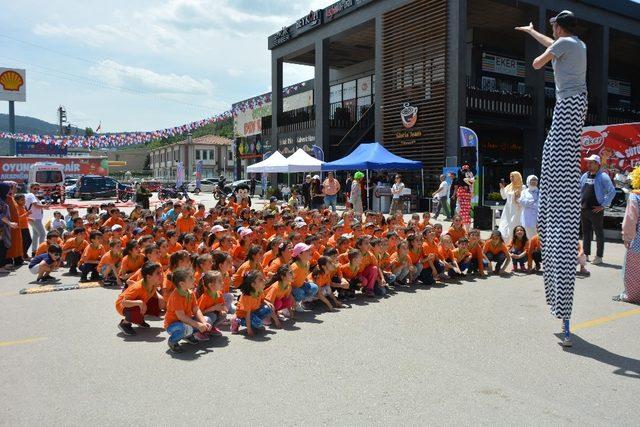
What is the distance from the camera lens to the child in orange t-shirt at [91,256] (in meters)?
8.28

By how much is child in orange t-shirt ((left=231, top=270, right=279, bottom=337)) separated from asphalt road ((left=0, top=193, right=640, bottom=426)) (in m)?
0.18

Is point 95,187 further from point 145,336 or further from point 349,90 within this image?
point 145,336

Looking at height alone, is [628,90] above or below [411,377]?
above

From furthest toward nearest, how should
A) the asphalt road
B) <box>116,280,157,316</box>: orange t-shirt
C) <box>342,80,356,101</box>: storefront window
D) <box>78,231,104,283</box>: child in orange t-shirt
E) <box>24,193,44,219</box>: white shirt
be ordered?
<box>342,80,356,101</box>: storefront window
<box>24,193,44,219</box>: white shirt
<box>78,231,104,283</box>: child in orange t-shirt
<box>116,280,157,316</box>: orange t-shirt
the asphalt road

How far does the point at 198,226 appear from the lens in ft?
30.3

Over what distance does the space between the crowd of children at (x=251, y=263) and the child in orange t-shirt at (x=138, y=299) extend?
0.01 meters

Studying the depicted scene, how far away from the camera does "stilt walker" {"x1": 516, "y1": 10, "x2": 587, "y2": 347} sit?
5.00 metres

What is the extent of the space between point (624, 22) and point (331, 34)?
14.1m

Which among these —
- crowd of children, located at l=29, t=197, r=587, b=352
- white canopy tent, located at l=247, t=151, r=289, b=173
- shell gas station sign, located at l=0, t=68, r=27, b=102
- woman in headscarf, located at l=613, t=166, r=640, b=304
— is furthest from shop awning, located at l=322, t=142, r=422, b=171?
shell gas station sign, located at l=0, t=68, r=27, b=102

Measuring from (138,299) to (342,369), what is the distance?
8.42 feet

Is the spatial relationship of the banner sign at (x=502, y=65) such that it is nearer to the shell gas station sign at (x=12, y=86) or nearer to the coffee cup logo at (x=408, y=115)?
the coffee cup logo at (x=408, y=115)

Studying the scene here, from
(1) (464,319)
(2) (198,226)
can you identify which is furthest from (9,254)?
(1) (464,319)

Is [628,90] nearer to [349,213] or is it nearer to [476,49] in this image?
[476,49]

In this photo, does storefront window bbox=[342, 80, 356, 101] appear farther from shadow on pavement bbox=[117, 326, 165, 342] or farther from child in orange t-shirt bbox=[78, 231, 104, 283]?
shadow on pavement bbox=[117, 326, 165, 342]
